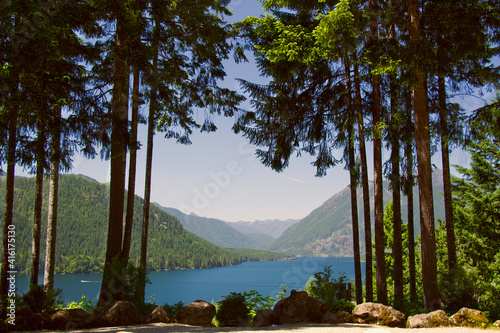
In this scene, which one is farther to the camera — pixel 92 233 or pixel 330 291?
pixel 92 233

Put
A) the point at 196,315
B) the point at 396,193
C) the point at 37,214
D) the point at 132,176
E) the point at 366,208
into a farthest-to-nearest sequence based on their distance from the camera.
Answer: the point at 396,193
the point at 366,208
the point at 132,176
the point at 37,214
the point at 196,315

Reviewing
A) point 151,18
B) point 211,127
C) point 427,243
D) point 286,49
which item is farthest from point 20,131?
point 427,243

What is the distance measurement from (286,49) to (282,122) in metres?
2.93

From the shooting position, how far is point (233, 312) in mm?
7121

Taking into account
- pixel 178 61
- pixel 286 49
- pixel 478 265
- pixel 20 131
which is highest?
pixel 178 61

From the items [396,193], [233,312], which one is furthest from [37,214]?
[396,193]

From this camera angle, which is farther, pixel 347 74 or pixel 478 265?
pixel 478 265

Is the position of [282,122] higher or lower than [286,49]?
lower

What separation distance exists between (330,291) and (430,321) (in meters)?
2.29

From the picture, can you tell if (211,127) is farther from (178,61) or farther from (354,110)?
(354,110)

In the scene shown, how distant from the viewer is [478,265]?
16.8 metres

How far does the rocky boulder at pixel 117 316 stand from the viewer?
20.4 ft

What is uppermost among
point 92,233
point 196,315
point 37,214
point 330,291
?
point 37,214

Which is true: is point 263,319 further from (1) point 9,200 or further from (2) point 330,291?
(1) point 9,200
